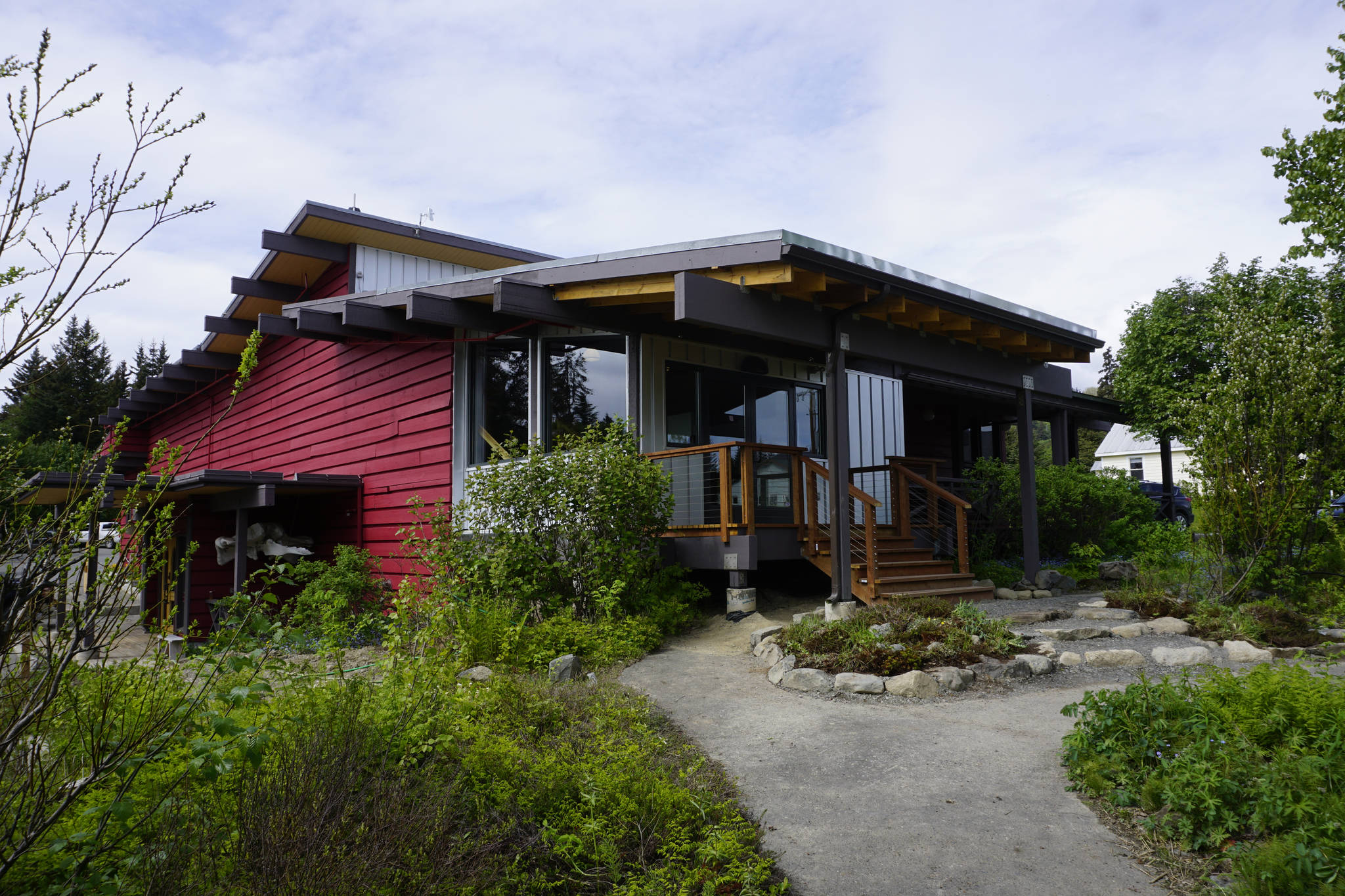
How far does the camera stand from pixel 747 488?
8.66 meters

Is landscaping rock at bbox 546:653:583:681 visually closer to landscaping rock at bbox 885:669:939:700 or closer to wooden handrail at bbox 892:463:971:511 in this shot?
landscaping rock at bbox 885:669:939:700

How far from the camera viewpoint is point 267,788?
2846 millimetres

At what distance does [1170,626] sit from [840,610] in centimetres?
305

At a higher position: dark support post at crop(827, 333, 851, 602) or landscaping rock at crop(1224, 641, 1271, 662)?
dark support post at crop(827, 333, 851, 602)

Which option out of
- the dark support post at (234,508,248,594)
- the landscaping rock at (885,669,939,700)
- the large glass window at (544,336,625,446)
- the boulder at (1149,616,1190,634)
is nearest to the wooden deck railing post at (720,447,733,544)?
the large glass window at (544,336,625,446)

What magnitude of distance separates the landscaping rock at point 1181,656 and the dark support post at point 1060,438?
9200 mm

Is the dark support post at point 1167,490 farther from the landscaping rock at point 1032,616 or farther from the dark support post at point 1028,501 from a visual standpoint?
the landscaping rock at point 1032,616

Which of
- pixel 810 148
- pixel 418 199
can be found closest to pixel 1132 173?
pixel 810 148

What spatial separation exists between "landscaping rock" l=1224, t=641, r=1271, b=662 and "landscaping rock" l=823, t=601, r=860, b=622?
304 centimetres

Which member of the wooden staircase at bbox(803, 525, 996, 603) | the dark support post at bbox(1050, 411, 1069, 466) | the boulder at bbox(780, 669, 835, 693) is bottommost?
the boulder at bbox(780, 669, 835, 693)

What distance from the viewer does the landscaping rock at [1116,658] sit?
678 cm

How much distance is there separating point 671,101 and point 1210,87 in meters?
7.36

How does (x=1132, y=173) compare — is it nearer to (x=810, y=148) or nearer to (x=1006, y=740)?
(x=810, y=148)

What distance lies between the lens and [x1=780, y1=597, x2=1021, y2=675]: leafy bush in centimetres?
650
